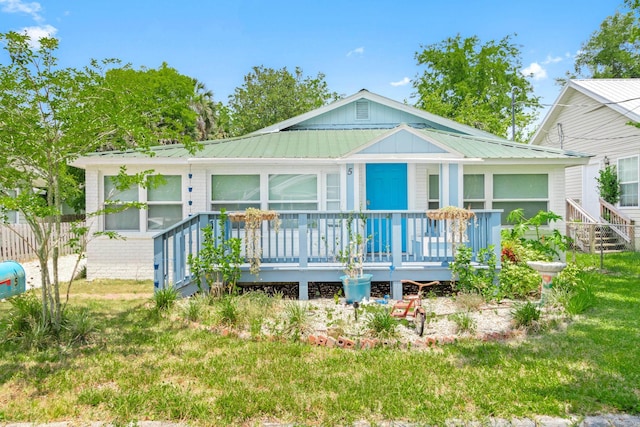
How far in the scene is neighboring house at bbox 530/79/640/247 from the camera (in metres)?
15.1

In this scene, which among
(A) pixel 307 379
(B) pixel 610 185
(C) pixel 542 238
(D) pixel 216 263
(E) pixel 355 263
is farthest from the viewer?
(B) pixel 610 185

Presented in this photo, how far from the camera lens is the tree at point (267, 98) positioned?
31766 millimetres

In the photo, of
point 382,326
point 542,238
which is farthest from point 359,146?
point 382,326

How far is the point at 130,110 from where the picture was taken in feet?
19.0

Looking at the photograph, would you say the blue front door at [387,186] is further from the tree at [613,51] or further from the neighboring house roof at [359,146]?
the tree at [613,51]

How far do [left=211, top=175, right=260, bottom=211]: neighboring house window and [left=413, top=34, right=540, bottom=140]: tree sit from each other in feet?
84.1

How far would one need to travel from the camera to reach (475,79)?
3525 cm

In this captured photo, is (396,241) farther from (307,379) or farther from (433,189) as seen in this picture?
(307,379)

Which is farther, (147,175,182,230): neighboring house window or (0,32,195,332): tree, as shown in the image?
(147,175,182,230): neighboring house window

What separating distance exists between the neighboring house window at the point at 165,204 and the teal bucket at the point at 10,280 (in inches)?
112

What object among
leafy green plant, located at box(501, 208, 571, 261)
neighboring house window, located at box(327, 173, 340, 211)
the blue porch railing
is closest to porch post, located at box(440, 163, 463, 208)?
leafy green plant, located at box(501, 208, 571, 261)

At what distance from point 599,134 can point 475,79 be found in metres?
20.2

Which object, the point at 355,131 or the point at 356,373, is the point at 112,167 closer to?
the point at 355,131

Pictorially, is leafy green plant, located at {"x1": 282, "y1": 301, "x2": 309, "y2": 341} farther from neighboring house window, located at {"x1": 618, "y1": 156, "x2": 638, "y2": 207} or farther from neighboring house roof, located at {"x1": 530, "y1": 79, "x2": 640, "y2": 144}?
neighboring house window, located at {"x1": 618, "y1": 156, "x2": 638, "y2": 207}
